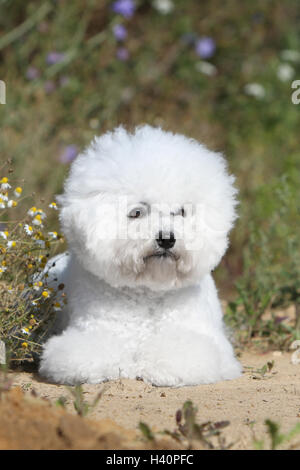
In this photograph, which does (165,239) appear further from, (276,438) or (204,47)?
(204,47)

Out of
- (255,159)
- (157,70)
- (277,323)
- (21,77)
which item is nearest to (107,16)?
(157,70)

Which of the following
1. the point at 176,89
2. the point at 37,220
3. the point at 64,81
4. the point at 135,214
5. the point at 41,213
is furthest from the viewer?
the point at 176,89

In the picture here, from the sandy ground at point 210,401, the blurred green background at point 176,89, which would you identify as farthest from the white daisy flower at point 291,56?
the sandy ground at point 210,401

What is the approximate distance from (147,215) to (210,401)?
953mm

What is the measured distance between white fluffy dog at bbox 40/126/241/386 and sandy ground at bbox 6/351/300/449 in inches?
3.5

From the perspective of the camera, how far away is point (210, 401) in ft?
10.2

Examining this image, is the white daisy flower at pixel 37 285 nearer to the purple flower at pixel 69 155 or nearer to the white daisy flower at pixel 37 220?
the white daisy flower at pixel 37 220

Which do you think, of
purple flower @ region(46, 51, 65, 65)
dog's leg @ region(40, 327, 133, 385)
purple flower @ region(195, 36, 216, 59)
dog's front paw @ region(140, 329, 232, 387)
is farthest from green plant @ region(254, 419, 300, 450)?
purple flower @ region(195, 36, 216, 59)

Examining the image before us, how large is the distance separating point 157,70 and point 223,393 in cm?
554

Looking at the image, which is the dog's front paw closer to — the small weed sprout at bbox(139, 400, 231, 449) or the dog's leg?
the dog's leg

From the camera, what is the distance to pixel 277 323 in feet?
15.7

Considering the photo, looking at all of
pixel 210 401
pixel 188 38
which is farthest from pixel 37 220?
pixel 188 38

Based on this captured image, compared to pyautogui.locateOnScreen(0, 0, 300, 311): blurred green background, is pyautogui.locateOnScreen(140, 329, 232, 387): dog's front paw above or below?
below

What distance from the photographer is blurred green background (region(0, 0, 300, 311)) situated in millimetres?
5879
